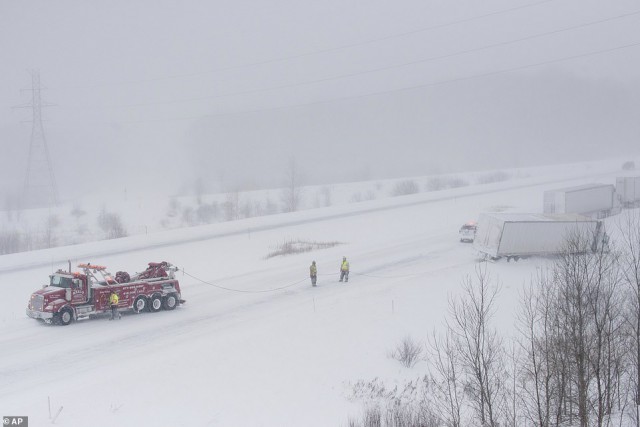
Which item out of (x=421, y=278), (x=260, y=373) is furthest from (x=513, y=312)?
(x=260, y=373)

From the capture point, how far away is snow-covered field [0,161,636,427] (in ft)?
58.9

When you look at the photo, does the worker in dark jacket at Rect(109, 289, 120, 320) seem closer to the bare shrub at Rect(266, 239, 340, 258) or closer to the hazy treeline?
the hazy treeline

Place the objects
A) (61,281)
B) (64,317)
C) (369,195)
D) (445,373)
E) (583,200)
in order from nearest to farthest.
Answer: (445,373), (64,317), (61,281), (583,200), (369,195)

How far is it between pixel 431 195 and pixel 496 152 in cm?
10927

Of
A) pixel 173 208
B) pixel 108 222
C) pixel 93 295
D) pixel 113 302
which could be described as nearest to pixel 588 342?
pixel 113 302

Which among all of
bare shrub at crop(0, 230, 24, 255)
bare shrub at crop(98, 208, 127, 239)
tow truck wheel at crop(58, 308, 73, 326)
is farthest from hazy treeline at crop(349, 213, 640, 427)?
bare shrub at crop(98, 208, 127, 239)

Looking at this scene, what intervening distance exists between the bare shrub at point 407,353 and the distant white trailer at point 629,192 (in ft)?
132

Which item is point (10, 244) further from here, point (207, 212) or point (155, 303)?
point (155, 303)

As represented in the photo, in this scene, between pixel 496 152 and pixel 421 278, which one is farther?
pixel 496 152

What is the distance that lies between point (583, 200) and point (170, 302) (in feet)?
119

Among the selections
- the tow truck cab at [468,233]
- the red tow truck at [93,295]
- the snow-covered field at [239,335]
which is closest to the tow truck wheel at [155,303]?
the red tow truck at [93,295]

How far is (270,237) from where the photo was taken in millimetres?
50250

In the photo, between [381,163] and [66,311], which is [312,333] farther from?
[381,163]

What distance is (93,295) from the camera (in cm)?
2578
